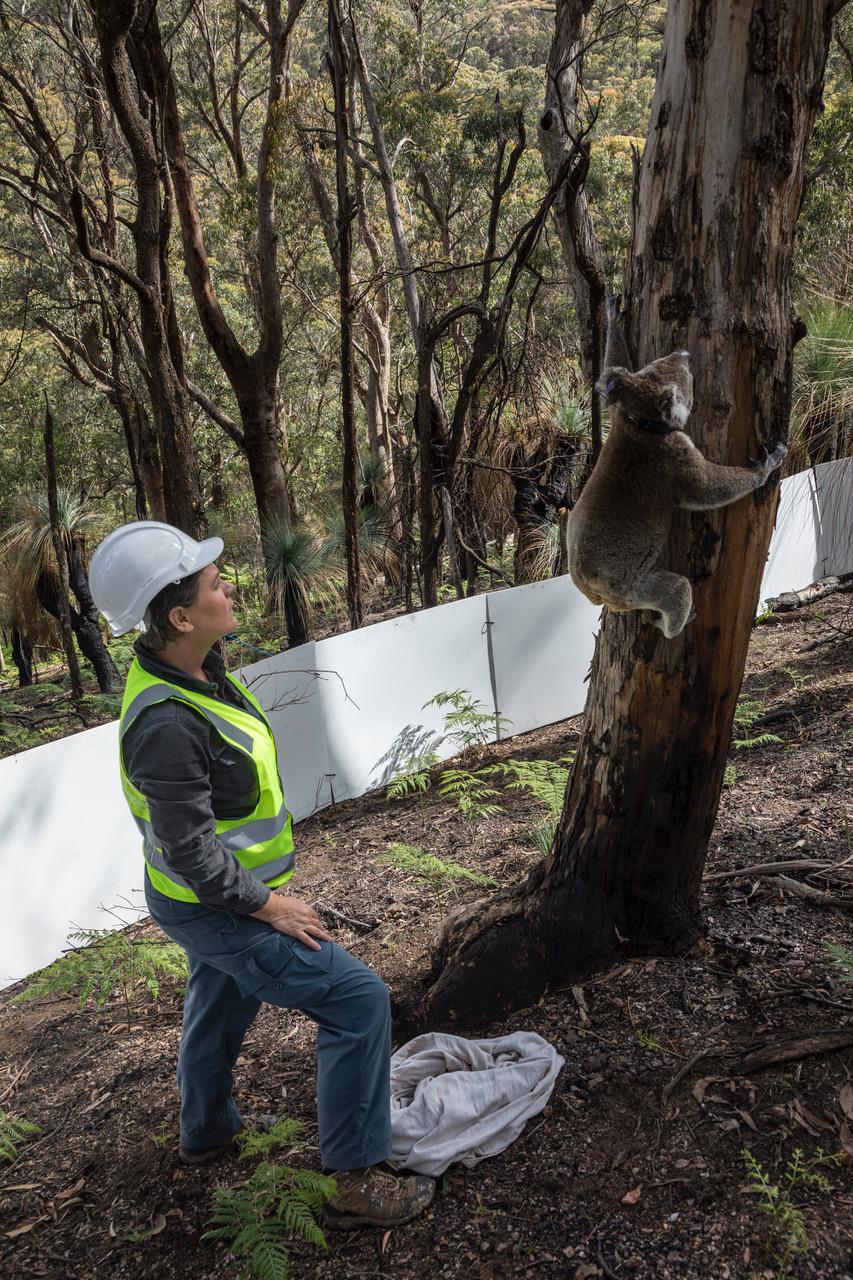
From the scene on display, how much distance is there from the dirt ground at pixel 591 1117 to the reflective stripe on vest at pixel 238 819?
1015 mm

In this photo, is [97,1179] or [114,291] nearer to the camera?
[97,1179]

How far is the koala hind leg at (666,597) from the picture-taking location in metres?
2.63

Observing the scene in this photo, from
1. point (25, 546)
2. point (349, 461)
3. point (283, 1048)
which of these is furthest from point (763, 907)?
point (25, 546)

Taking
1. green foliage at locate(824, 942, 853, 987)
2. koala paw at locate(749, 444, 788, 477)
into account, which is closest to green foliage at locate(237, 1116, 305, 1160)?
green foliage at locate(824, 942, 853, 987)

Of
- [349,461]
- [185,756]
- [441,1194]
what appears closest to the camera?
[185,756]

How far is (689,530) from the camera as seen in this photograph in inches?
106

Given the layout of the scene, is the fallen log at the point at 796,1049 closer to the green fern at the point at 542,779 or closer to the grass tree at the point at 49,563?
the green fern at the point at 542,779

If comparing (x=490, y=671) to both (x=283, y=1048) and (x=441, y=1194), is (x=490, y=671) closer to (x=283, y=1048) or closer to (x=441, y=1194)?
(x=283, y=1048)

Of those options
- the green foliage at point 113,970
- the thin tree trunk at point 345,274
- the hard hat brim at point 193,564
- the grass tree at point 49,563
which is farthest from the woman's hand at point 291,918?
the grass tree at point 49,563

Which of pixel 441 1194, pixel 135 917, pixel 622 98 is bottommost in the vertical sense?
pixel 135 917

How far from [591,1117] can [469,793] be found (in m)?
3.78

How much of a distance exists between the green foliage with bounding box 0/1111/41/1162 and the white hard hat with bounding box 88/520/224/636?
2.01 m

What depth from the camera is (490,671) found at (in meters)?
8.12

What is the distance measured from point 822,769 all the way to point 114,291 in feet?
37.5
